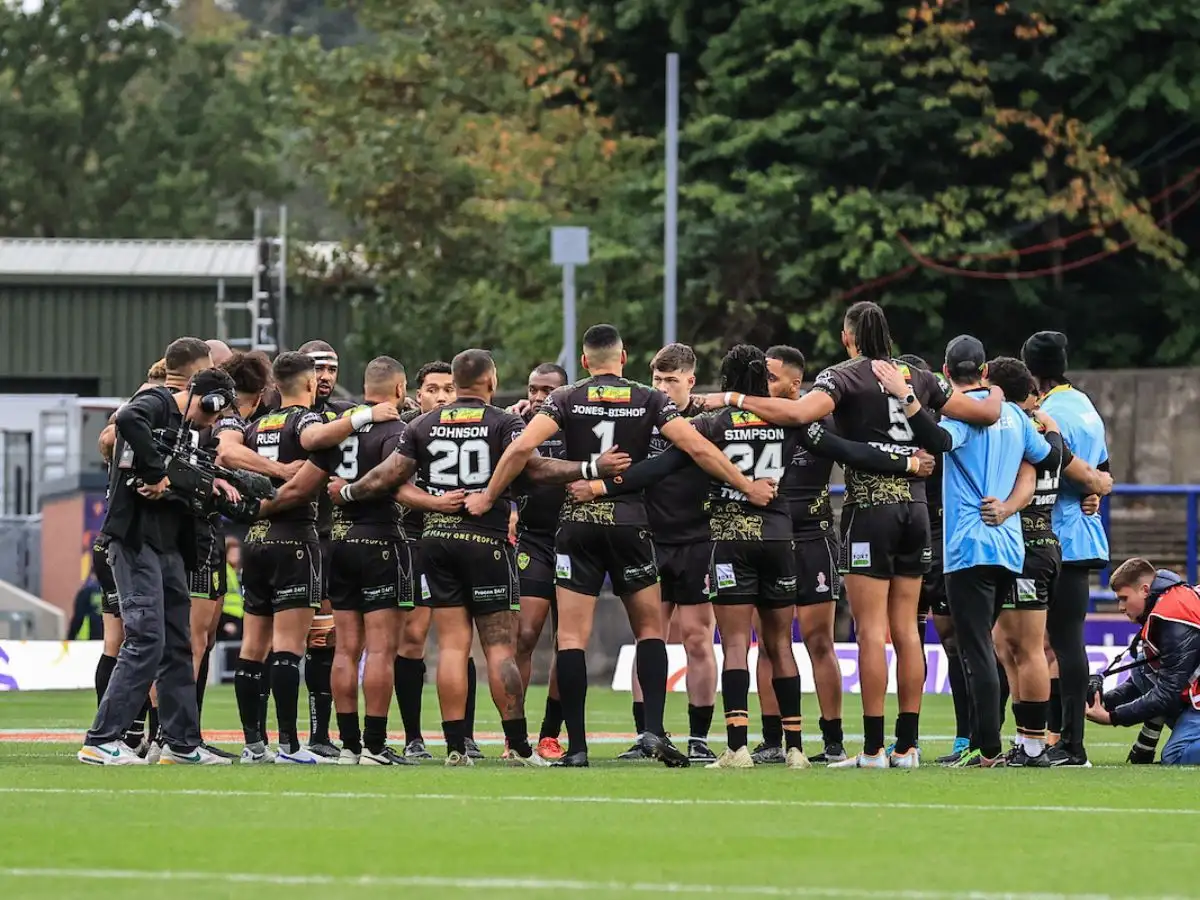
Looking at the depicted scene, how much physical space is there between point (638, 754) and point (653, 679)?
0.76m

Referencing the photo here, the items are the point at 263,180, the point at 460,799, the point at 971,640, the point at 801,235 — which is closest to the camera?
the point at 460,799

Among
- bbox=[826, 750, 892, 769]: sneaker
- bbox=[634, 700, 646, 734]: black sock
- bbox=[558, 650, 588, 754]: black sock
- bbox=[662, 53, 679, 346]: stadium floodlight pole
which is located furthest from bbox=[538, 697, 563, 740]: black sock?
bbox=[662, 53, 679, 346]: stadium floodlight pole

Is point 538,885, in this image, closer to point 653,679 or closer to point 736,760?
point 736,760

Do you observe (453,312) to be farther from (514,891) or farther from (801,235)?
(514,891)

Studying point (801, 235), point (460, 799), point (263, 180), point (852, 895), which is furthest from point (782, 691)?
point (263, 180)

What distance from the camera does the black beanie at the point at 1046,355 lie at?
13914 millimetres

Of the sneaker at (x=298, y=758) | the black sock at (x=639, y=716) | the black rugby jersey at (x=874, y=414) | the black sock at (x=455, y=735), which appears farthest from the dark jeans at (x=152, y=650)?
the black rugby jersey at (x=874, y=414)

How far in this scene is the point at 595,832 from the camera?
979 cm

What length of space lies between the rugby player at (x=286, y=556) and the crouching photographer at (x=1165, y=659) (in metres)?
4.48

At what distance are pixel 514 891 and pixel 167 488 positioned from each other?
5541mm

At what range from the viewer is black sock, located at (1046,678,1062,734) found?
46.7 ft

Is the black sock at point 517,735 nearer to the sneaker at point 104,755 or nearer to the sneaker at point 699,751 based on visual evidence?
the sneaker at point 699,751

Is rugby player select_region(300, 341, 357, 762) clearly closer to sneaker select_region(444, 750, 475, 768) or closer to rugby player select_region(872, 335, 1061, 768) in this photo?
sneaker select_region(444, 750, 475, 768)

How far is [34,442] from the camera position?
37.5 meters
